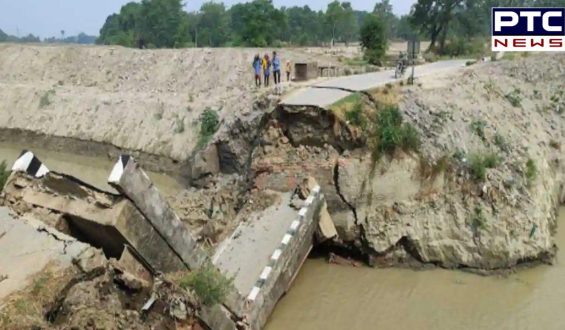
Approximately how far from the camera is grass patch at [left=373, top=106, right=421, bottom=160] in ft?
38.8

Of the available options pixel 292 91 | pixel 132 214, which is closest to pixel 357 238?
pixel 292 91

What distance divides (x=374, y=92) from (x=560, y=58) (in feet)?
35.2

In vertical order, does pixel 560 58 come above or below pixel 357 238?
above

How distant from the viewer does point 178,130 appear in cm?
2072

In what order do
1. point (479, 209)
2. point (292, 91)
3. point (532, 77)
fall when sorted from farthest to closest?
1. point (532, 77)
2. point (292, 91)
3. point (479, 209)

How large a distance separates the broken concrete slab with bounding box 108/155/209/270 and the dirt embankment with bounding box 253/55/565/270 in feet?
15.1

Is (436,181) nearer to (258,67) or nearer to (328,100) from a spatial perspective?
(328,100)

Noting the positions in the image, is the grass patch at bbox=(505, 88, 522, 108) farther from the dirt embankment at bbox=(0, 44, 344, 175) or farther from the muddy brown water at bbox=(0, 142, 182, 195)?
the muddy brown water at bbox=(0, 142, 182, 195)

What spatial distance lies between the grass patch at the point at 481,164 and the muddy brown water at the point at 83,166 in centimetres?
903

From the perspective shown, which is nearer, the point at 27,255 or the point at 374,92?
the point at 27,255

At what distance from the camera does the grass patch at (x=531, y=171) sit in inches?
483

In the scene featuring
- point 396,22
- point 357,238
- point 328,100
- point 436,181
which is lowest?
point 357,238

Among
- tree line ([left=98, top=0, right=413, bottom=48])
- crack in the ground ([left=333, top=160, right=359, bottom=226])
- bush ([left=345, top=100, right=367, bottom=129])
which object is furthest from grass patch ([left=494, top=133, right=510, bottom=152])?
tree line ([left=98, top=0, right=413, bottom=48])

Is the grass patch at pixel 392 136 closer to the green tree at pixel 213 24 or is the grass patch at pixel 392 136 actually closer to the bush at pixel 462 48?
the bush at pixel 462 48
